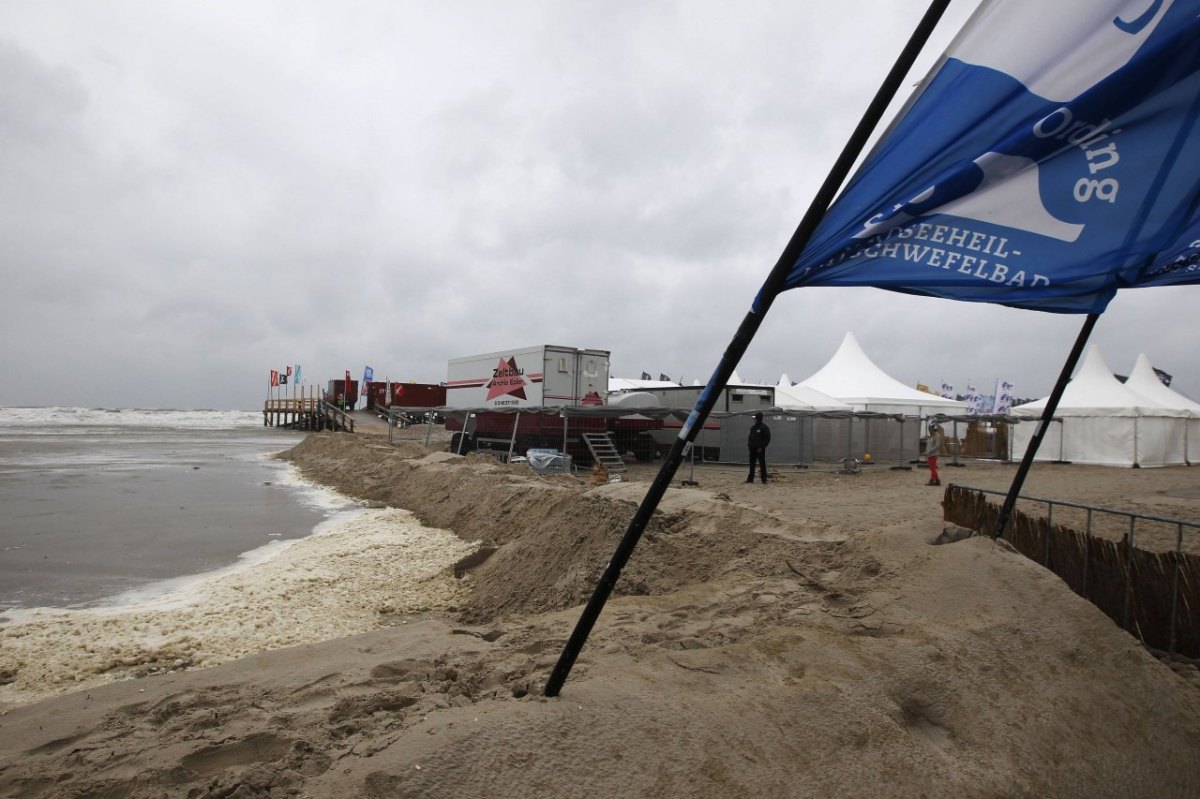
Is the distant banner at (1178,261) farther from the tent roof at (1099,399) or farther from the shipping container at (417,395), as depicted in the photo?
the shipping container at (417,395)

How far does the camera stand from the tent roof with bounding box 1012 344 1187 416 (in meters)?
24.8

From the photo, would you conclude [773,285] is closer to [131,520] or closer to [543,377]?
[131,520]

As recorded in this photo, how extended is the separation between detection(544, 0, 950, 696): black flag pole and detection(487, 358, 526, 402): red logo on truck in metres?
20.6

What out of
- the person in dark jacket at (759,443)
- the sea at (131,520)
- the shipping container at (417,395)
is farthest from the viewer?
the shipping container at (417,395)

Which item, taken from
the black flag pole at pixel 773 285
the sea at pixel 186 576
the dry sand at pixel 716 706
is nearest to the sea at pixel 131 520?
the sea at pixel 186 576

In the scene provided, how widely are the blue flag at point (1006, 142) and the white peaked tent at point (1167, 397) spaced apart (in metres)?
29.3

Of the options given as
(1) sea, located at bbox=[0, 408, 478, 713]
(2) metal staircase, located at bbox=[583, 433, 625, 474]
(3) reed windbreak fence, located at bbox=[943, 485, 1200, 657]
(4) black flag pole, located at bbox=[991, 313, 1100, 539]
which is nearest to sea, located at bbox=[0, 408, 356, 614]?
(1) sea, located at bbox=[0, 408, 478, 713]

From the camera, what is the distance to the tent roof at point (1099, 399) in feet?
81.3

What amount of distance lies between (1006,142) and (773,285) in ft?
4.65

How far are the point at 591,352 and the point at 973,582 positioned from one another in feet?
64.5

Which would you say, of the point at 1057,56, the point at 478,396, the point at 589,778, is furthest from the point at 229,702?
the point at 478,396

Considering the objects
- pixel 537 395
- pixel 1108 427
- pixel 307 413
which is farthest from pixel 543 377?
pixel 307 413

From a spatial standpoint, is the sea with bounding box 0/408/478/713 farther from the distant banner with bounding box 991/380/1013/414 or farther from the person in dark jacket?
the distant banner with bounding box 991/380/1013/414

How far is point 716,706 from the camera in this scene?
128 inches
